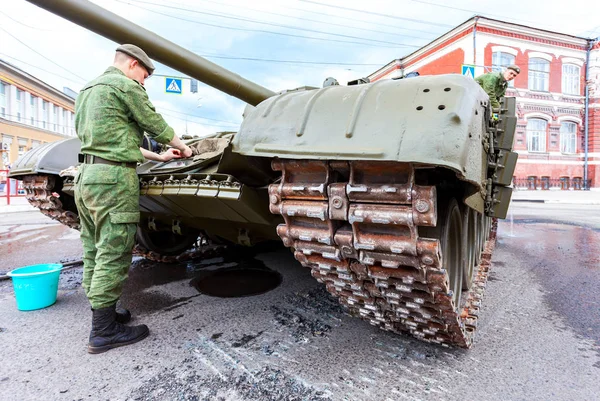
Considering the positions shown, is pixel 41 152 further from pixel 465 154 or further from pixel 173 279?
pixel 465 154

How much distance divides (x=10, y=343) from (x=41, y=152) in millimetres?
2102

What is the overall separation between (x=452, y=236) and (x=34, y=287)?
10.9 ft

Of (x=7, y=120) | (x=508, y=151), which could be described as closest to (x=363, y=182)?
(x=508, y=151)

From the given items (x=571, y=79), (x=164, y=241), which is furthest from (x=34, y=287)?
(x=571, y=79)

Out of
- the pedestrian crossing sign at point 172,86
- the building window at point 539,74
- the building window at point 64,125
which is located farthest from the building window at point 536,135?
the building window at point 64,125

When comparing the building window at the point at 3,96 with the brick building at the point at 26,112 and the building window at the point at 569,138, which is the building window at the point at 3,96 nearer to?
the brick building at the point at 26,112

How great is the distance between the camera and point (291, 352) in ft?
8.16

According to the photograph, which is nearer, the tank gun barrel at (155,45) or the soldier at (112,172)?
the soldier at (112,172)

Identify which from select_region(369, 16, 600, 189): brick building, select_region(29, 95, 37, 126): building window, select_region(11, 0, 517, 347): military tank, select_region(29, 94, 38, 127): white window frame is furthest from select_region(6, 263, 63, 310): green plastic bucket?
select_region(29, 95, 37, 126): building window

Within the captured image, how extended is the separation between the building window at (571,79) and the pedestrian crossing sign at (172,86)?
→ 22.4 m

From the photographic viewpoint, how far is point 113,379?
220 centimetres

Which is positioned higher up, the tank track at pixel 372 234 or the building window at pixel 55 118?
the building window at pixel 55 118

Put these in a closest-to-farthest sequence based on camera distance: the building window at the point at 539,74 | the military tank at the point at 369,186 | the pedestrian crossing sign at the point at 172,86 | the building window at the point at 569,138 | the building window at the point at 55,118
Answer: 1. the military tank at the point at 369,186
2. the pedestrian crossing sign at the point at 172,86
3. the building window at the point at 539,74
4. the building window at the point at 569,138
5. the building window at the point at 55,118

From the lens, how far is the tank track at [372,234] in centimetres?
175
